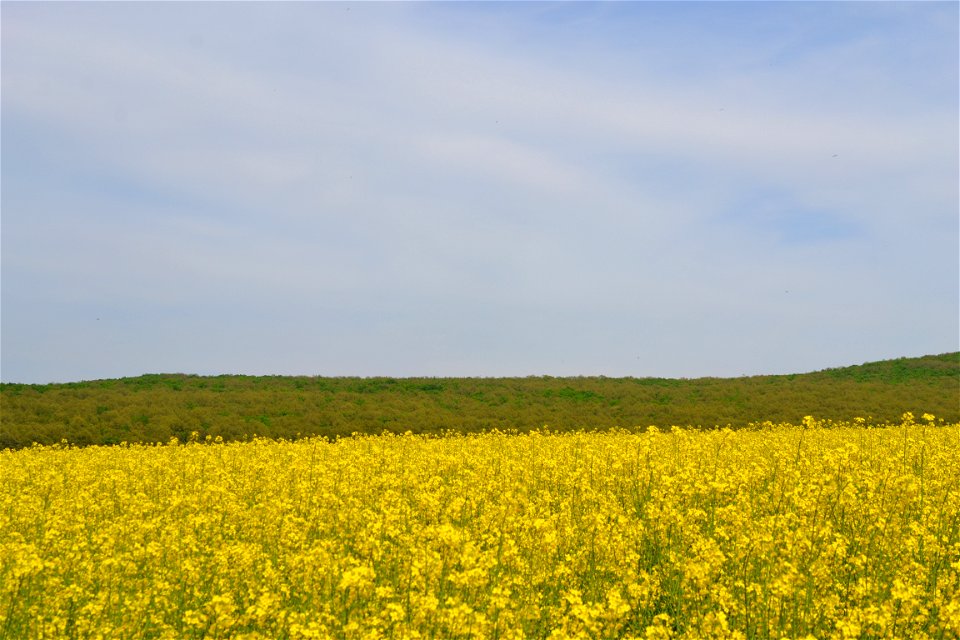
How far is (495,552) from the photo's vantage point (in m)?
6.85

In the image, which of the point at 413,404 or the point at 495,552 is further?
the point at 413,404

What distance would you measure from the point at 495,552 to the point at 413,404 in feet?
72.0

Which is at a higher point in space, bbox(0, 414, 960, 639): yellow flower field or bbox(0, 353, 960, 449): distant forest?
bbox(0, 353, 960, 449): distant forest

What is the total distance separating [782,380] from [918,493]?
1175 inches

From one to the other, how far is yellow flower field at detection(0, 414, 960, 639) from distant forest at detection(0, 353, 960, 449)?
11.8 metres

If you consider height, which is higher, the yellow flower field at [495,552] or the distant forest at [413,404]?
the distant forest at [413,404]

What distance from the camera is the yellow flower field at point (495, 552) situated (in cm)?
575

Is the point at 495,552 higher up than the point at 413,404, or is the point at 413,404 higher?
the point at 413,404

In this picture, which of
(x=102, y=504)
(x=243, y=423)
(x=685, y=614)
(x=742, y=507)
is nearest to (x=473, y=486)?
(x=742, y=507)

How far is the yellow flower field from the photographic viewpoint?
5750mm

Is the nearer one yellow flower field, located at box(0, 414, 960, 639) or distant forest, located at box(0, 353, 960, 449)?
yellow flower field, located at box(0, 414, 960, 639)

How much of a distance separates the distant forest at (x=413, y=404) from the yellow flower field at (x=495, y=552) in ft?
38.8

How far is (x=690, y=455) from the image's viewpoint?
12.3 m

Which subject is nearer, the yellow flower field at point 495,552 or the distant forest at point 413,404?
the yellow flower field at point 495,552
